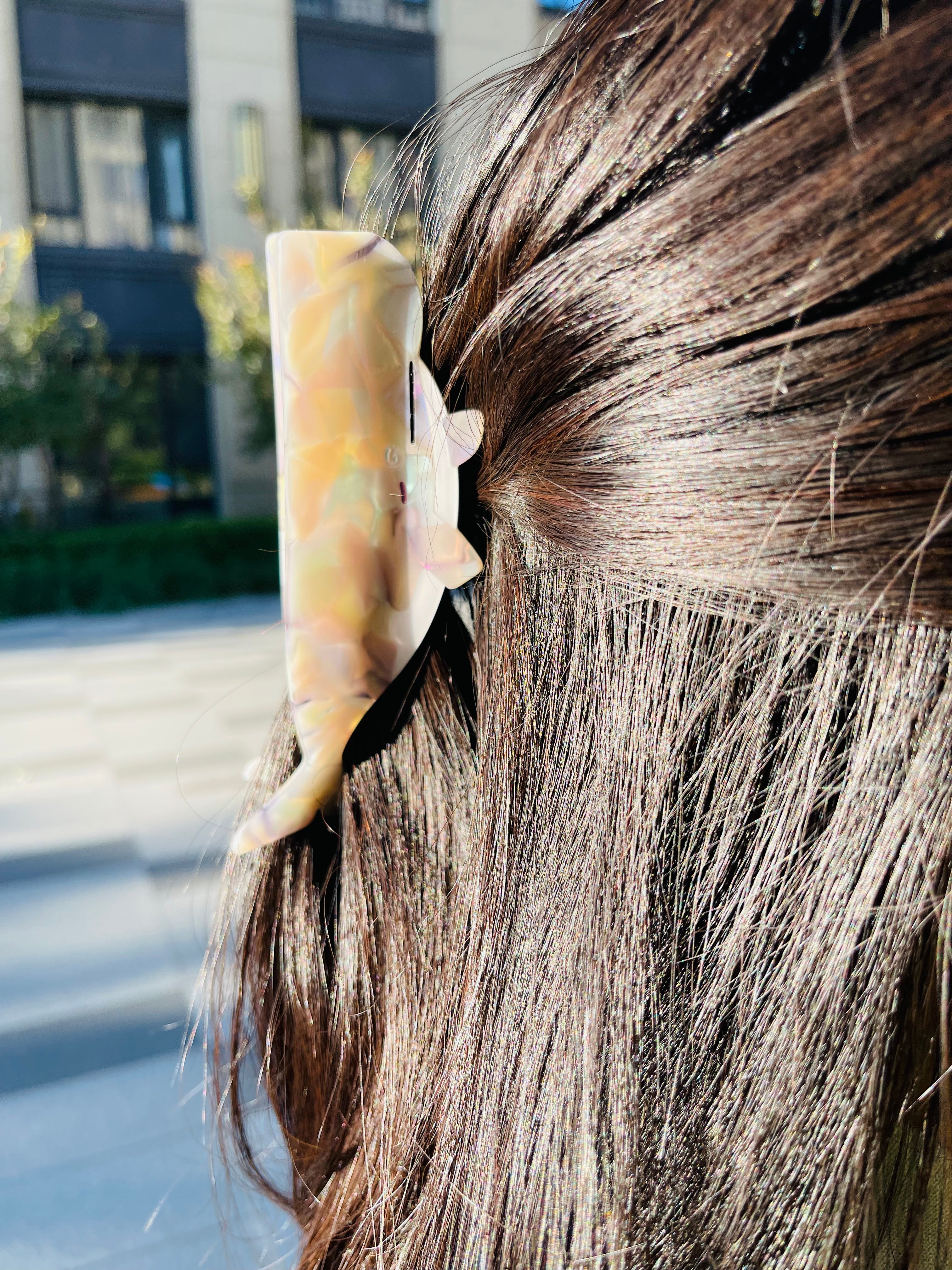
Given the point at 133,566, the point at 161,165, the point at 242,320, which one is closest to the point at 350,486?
the point at 133,566

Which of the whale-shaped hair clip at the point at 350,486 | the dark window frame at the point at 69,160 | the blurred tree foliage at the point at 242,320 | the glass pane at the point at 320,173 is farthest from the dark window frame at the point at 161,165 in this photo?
the whale-shaped hair clip at the point at 350,486

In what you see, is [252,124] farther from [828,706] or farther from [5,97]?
[828,706]

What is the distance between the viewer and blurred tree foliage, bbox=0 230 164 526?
9508 mm

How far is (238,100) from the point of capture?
10969mm

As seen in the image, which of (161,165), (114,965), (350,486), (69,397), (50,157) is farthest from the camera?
(161,165)

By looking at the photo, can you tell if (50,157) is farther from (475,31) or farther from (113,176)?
(475,31)

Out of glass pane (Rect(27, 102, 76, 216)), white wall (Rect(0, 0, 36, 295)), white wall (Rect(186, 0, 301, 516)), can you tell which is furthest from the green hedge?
glass pane (Rect(27, 102, 76, 216))

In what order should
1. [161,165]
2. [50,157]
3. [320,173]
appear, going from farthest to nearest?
[320,173] < [161,165] < [50,157]

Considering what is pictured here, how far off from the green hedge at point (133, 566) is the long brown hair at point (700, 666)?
8.22 meters

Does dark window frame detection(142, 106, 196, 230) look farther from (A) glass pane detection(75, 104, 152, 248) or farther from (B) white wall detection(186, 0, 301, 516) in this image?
(B) white wall detection(186, 0, 301, 516)

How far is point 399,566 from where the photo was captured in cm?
61

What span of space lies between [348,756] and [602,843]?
8.6 inches

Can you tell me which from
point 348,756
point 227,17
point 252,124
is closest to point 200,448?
point 252,124

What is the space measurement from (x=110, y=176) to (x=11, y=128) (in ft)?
3.81
